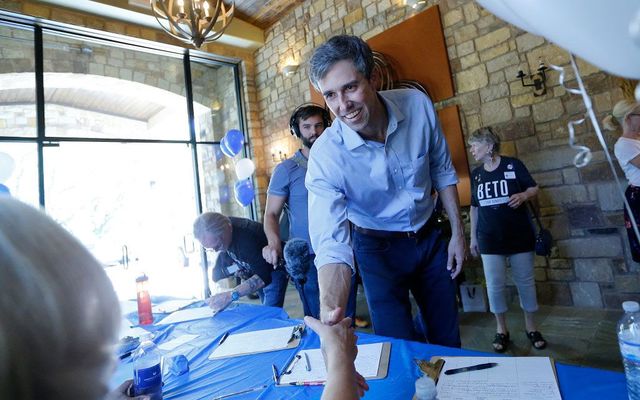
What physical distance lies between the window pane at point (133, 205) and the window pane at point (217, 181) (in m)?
0.20

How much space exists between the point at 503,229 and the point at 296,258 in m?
1.51

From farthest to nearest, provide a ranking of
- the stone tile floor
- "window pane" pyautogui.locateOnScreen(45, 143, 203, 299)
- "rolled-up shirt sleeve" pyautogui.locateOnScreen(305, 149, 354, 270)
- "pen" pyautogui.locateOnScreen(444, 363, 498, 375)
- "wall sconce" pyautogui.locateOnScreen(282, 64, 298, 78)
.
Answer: "wall sconce" pyautogui.locateOnScreen(282, 64, 298, 78) → "window pane" pyautogui.locateOnScreen(45, 143, 203, 299) → the stone tile floor → "rolled-up shirt sleeve" pyautogui.locateOnScreen(305, 149, 354, 270) → "pen" pyautogui.locateOnScreen(444, 363, 498, 375)

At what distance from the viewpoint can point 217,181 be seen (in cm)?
556

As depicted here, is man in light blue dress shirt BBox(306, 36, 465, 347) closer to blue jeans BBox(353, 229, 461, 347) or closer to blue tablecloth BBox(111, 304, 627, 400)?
Answer: blue jeans BBox(353, 229, 461, 347)

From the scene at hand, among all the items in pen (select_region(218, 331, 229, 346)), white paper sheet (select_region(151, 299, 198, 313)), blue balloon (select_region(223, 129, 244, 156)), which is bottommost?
pen (select_region(218, 331, 229, 346))

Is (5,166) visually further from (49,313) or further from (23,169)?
(49,313)

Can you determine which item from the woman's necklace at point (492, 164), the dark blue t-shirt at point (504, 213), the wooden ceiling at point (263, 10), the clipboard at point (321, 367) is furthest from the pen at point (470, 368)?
the wooden ceiling at point (263, 10)

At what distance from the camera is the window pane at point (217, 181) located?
5.33m

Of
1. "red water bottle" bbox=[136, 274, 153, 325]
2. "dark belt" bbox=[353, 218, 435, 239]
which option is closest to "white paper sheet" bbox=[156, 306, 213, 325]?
"red water bottle" bbox=[136, 274, 153, 325]

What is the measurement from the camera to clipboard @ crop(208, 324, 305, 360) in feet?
4.05

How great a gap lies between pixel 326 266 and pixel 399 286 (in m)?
0.42

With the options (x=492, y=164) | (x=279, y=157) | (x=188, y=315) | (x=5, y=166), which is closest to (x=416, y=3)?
(x=492, y=164)

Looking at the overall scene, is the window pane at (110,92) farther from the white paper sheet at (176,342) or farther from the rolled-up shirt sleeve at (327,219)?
the rolled-up shirt sleeve at (327,219)

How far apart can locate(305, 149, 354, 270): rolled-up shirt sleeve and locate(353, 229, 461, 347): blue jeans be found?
0.24 m
